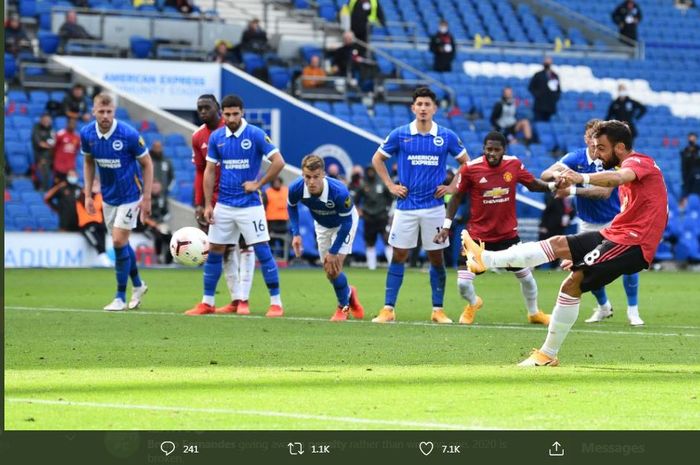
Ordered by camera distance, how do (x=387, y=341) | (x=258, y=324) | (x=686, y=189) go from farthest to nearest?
1. (x=686, y=189)
2. (x=258, y=324)
3. (x=387, y=341)

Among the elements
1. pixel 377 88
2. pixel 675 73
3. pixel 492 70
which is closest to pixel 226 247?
pixel 377 88

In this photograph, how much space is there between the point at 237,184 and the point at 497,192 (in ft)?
9.39

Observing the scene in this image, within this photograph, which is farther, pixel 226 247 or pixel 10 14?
pixel 10 14

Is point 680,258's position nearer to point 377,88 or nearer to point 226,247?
point 377,88

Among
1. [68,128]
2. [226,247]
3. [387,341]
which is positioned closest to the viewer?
[387,341]

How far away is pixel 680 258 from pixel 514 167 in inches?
731

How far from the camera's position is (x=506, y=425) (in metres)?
8.13

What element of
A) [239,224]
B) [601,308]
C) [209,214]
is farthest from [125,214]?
[601,308]

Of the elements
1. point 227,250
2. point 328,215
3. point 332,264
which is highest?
point 328,215

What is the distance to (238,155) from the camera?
16.7m

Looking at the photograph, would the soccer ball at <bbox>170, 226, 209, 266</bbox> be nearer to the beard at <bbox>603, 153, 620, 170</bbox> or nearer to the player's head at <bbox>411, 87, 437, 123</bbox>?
the player's head at <bbox>411, 87, 437, 123</bbox>

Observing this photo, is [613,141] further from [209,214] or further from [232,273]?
[232,273]

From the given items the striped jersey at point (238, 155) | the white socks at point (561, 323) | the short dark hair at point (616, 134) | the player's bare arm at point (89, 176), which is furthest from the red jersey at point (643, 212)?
the player's bare arm at point (89, 176)

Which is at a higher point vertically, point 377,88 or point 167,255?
point 377,88
